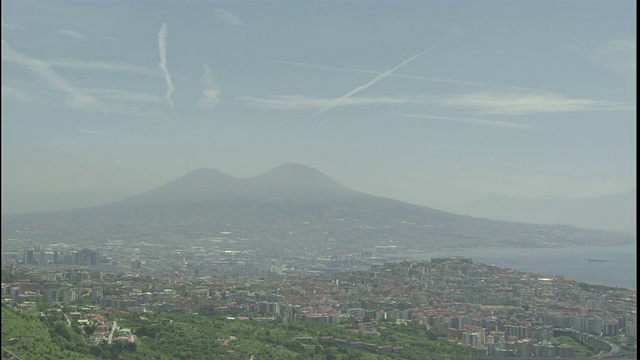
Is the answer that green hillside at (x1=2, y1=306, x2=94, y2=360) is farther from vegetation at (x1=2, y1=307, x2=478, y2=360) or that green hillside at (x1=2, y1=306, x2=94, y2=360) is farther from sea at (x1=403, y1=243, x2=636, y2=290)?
sea at (x1=403, y1=243, x2=636, y2=290)

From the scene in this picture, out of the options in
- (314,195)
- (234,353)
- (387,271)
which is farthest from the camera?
(314,195)

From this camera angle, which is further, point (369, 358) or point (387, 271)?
point (387, 271)

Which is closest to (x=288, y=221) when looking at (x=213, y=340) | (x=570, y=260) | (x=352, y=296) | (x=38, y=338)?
(x=570, y=260)

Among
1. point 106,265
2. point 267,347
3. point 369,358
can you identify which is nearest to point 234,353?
point 267,347

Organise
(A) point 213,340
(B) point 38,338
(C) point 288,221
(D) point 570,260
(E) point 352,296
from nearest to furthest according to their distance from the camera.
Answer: (B) point 38,338, (A) point 213,340, (E) point 352,296, (D) point 570,260, (C) point 288,221

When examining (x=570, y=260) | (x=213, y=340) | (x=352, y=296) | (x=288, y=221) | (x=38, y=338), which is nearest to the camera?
(x=38, y=338)

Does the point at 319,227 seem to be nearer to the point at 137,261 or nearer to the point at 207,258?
the point at 207,258

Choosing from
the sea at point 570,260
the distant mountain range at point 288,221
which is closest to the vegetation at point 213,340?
the sea at point 570,260

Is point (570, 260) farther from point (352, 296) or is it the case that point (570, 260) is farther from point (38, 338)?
point (38, 338)
